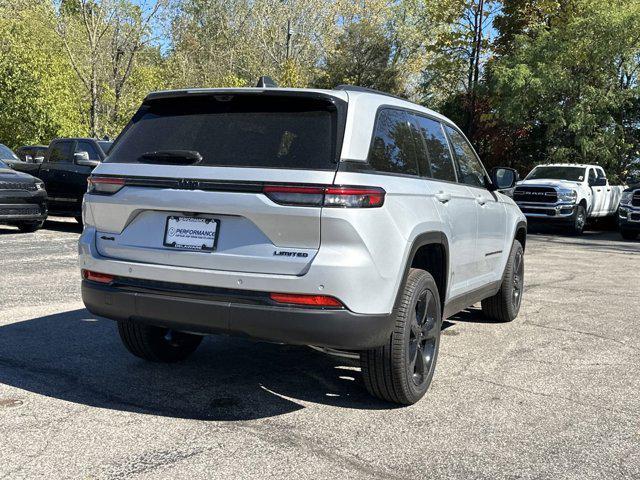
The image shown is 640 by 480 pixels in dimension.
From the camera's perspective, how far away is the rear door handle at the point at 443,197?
4530 mm

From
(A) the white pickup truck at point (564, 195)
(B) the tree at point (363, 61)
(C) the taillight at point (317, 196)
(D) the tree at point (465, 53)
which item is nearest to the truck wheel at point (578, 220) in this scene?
(A) the white pickup truck at point (564, 195)

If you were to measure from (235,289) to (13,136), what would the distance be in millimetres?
27423

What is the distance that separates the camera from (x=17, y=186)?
1335 cm

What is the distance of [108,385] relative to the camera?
4301 millimetres

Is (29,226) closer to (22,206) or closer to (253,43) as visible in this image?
(22,206)

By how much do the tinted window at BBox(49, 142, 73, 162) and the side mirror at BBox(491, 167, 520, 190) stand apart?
36.6 feet

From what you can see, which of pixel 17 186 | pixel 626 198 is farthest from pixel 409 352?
pixel 626 198

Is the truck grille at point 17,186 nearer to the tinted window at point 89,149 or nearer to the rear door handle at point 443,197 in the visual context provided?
the tinted window at point 89,149

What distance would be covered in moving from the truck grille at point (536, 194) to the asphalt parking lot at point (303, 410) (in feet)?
43.3

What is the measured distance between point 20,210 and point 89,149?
6.45ft

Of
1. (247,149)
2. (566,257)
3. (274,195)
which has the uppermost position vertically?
(247,149)

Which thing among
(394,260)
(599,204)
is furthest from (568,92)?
(394,260)

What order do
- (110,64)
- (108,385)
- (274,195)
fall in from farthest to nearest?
(110,64), (108,385), (274,195)

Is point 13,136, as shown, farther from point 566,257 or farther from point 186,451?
point 186,451
